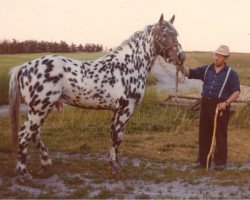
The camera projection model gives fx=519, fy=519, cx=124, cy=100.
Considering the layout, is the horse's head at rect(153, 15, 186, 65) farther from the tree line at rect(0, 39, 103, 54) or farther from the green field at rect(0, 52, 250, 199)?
the tree line at rect(0, 39, 103, 54)

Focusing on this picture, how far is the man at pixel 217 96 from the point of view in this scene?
8.23m

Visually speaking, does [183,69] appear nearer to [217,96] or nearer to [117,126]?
[217,96]

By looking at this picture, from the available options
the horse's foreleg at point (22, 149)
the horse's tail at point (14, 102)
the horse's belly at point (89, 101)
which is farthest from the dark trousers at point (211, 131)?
the horse's tail at point (14, 102)

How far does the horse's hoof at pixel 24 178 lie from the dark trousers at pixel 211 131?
9.78 feet

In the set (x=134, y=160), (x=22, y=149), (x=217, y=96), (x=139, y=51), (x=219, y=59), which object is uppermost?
(x=139, y=51)

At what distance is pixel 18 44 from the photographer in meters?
33.8

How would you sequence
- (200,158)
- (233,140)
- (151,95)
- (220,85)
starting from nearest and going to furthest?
(220,85)
(200,158)
(233,140)
(151,95)

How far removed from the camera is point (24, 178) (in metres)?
7.40

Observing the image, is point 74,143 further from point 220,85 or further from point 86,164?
point 220,85

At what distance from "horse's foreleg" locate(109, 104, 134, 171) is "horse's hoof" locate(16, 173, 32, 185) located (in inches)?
52.5

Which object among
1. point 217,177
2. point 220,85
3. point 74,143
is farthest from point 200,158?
point 74,143

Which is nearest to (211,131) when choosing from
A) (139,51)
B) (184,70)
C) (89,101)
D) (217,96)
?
(217,96)

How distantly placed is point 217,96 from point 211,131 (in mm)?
687

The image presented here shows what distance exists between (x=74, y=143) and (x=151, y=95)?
5.56 metres
